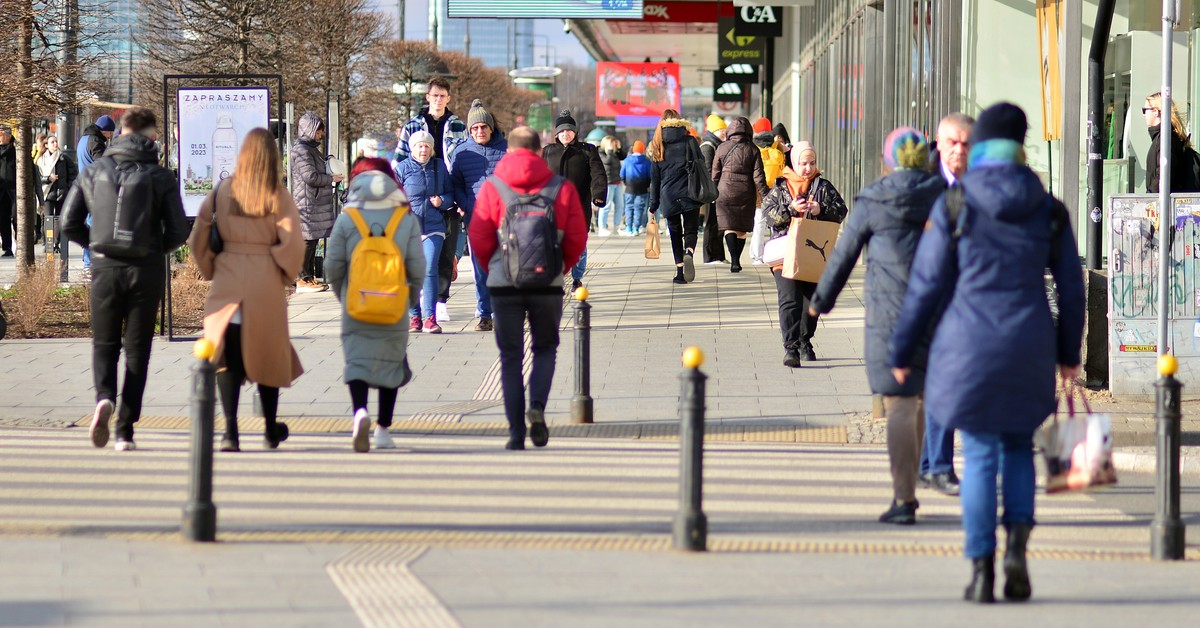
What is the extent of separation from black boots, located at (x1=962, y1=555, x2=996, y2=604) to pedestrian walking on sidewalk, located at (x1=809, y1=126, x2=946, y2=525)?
55.2 inches

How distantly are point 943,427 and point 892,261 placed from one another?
902mm

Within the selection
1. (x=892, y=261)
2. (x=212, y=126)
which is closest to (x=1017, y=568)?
(x=892, y=261)

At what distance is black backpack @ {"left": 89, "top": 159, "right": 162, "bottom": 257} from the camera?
28.2 ft

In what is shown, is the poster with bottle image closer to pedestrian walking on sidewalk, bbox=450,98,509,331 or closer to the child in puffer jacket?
pedestrian walking on sidewalk, bbox=450,98,509,331

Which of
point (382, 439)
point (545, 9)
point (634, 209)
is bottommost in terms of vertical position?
point (382, 439)

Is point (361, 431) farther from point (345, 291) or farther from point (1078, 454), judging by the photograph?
point (1078, 454)

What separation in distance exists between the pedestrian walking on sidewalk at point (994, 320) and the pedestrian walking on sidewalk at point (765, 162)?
478 inches

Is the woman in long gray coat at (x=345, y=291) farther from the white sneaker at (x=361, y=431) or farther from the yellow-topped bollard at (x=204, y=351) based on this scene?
the yellow-topped bollard at (x=204, y=351)

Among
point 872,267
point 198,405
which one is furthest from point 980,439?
point 198,405

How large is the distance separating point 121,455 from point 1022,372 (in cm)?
501

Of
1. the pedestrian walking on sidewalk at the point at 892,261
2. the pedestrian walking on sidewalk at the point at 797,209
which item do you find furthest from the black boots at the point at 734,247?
the pedestrian walking on sidewalk at the point at 892,261

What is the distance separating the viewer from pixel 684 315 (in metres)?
15.3

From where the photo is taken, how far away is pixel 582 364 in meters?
9.69

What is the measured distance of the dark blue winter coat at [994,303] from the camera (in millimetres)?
5551
